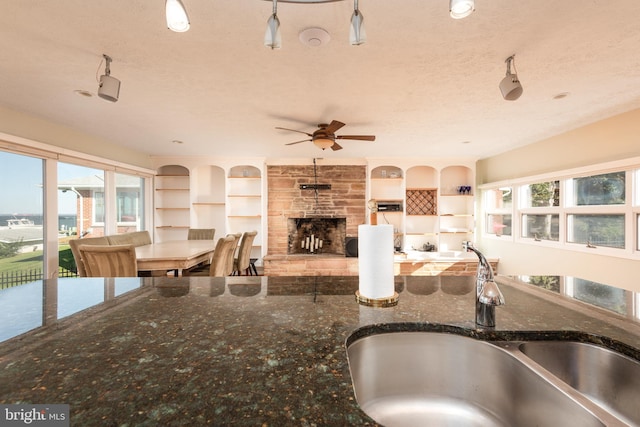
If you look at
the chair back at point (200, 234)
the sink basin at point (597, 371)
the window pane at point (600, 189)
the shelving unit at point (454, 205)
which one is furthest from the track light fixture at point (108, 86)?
the shelving unit at point (454, 205)

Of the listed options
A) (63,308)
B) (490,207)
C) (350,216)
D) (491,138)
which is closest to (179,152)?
(350,216)

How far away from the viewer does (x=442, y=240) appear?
17.7ft

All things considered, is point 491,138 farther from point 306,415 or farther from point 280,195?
point 306,415

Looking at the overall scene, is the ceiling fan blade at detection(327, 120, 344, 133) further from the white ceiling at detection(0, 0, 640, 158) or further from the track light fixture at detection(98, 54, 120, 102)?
the track light fixture at detection(98, 54, 120, 102)

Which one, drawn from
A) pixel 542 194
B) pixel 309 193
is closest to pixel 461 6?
pixel 542 194

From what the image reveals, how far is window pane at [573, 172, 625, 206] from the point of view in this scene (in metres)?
2.94

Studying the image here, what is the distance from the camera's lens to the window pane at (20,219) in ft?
9.36

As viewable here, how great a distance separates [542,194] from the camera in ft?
12.9

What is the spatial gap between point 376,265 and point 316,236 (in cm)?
454

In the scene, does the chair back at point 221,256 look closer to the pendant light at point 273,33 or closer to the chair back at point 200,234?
the chair back at point 200,234

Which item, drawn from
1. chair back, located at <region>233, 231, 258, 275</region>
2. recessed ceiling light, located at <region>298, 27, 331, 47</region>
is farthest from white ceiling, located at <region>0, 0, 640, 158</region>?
chair back, located at <region>233, 231, 258, 275</region>

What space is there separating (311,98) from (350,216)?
119 inches

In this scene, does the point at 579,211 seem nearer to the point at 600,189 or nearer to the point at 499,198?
the point at 600,189

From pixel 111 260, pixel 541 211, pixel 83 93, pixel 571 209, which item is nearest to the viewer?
pixel 83 93
